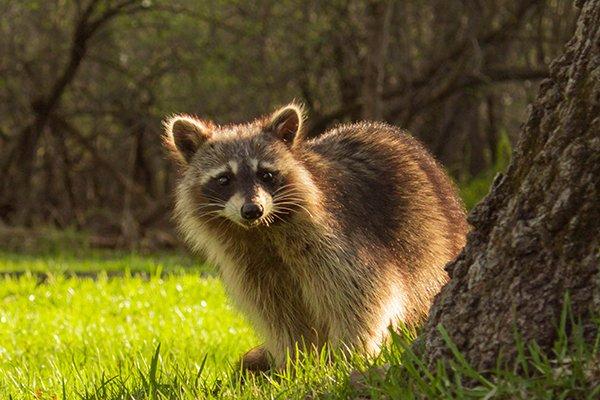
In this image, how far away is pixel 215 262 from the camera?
543cm

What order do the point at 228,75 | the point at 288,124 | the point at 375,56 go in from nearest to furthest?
the point at 288,124, the point at 375,56, the point at 228,75

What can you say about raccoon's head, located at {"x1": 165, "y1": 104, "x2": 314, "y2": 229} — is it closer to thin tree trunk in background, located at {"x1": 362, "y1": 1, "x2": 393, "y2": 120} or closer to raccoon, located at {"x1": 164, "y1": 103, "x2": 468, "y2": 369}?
raccoon, located at {"x1": 164, "y1": 103, "x2": 468, "y2": 369}

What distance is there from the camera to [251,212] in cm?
493

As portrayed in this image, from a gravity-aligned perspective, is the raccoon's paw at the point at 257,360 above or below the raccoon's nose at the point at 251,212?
below

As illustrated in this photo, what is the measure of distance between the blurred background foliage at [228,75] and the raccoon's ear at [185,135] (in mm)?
7461

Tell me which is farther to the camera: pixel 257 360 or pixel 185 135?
pixel 185 135

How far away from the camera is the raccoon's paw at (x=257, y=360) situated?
199 inches

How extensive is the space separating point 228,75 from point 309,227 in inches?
381

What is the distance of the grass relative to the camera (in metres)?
2.81

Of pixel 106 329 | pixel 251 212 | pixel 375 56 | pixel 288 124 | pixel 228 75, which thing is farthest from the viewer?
pixel 228 75

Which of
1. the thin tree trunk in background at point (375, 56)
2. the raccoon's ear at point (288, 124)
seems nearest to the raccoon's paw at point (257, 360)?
the raccoon's ear at point (288, 124)

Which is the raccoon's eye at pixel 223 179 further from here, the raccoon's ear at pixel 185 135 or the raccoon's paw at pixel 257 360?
the raccoon's paw at pixel 257 360

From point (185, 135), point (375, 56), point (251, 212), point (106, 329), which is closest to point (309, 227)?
point (251, 212)

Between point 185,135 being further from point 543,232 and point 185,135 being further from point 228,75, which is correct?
point 228,75
